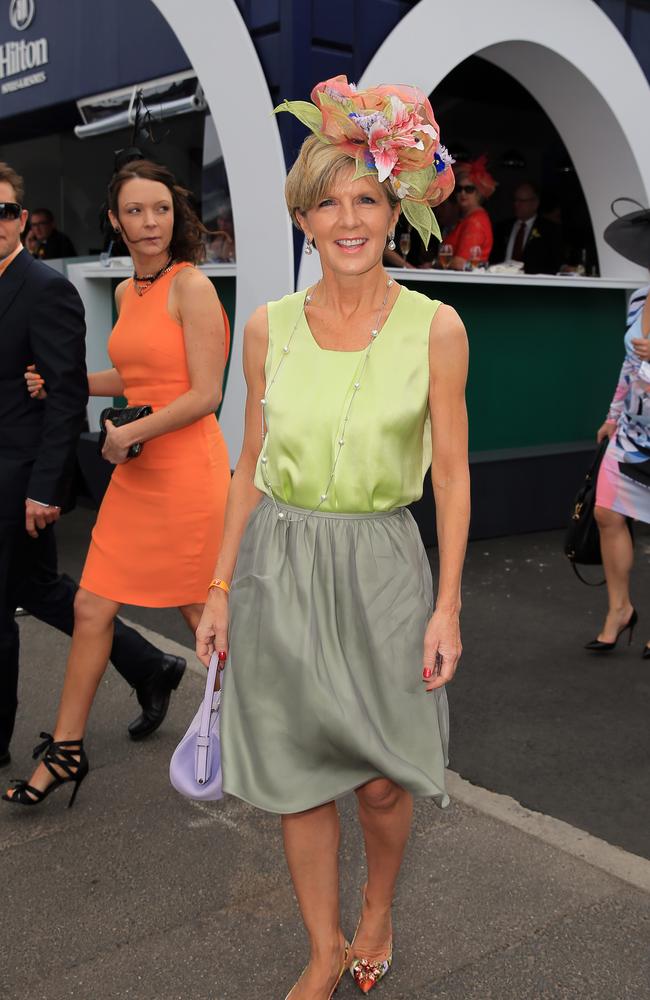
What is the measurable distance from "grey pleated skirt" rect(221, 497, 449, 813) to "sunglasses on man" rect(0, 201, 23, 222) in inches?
66.7

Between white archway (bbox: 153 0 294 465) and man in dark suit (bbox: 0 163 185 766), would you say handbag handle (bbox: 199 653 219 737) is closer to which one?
man in dark suit (bbox: 0 163 185 766)

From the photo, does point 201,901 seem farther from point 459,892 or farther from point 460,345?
point 460,345

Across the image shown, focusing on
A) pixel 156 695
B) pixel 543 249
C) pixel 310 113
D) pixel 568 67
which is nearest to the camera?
pixel 310 113

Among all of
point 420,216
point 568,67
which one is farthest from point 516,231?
point 420,216

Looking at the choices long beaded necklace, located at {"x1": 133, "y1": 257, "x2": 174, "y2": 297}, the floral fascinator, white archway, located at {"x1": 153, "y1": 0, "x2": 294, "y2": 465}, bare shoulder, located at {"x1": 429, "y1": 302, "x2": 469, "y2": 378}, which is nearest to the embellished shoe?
bare shoulder, located at {"x1": 429, "y1": 302, "x2": 469, "y2": 378}

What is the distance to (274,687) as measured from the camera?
2367 millimetres

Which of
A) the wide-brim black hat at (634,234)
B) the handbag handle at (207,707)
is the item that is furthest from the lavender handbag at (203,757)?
the wide-brim black hat at (634,234)

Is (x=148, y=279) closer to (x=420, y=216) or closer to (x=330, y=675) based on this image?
(x=420, y=216)

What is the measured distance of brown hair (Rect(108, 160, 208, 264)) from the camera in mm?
3600

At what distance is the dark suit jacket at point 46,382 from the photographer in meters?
3.41

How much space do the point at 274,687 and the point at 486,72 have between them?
9128 mm

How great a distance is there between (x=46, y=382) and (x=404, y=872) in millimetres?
1845

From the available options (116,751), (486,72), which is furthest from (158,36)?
(116,751)

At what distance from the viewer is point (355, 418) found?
7.57 feet
